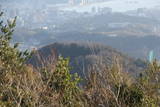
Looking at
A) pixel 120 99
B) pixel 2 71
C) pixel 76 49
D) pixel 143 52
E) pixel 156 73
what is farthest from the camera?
pixel 143 52

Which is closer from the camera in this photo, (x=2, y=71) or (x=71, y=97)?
(x=71, y=97)

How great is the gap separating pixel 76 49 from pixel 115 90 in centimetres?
11788

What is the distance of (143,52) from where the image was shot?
18612 cm

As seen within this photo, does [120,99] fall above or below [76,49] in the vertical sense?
above

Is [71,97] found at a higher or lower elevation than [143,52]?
higher

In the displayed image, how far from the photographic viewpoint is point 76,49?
127438 millimetres

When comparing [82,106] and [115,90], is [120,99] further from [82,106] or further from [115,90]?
[82,106]

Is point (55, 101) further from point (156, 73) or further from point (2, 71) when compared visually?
point (2, 71)

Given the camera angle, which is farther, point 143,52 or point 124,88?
point 143,52

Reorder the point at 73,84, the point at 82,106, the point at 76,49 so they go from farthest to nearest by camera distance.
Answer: the point at 76,49
the point at 73,84
the point at 82,106

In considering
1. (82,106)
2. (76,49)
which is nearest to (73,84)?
(82,106)

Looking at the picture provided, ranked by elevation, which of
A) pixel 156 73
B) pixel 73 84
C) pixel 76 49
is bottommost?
pixel 76 49

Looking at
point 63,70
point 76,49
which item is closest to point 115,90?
point 63,70

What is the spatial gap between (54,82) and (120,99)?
341 cm
